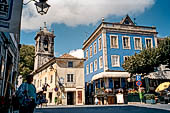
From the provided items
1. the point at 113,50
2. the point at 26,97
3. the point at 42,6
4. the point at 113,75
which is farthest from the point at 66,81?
the point at 26,97

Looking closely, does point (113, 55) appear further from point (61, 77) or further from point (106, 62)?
point (61, 77)

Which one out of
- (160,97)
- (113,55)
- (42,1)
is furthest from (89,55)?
(42,1)

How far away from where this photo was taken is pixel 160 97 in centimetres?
2106

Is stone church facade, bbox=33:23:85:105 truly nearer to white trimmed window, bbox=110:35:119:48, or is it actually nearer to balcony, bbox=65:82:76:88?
balcony, bbox=65:82:76:88

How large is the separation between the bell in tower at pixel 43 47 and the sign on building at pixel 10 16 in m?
36.2

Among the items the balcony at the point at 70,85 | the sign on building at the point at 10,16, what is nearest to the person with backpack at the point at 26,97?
the sign on building at the point at 10,16

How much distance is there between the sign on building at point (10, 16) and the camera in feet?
13.5

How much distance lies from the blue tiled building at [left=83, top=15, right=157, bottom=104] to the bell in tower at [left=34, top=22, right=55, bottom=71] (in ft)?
44.2

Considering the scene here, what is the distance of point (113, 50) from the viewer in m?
27.6

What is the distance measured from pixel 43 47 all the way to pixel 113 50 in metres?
18.7

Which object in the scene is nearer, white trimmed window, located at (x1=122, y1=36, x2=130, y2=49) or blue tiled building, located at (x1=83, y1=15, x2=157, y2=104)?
blue tiled building, located at (x1=83, y1=15, x2=157, y2=104)

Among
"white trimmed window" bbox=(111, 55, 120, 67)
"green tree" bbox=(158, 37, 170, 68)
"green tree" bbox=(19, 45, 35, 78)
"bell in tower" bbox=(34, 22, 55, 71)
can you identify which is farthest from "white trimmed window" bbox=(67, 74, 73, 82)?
"green tree" bbox=(19, 45, 35, 78)

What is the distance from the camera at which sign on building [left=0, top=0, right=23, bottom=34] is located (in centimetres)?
410

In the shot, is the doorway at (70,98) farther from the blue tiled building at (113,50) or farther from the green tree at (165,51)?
the green tree at (165,51)
